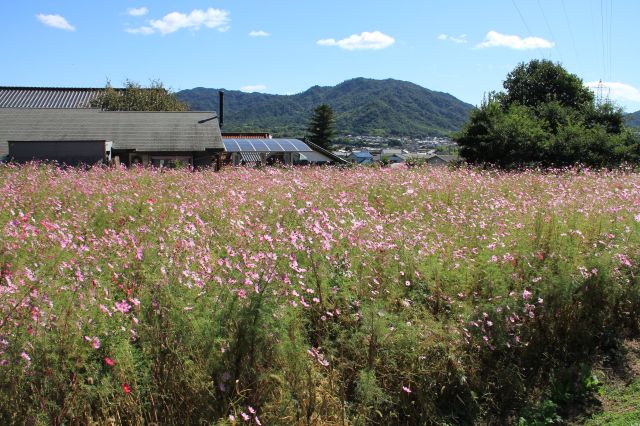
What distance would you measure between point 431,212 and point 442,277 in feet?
7.99

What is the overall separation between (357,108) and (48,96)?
120313mm

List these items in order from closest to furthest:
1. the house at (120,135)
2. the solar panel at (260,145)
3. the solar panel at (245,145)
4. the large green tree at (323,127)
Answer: the house at (120,135)
the solar panel at (260,145)
the solar panel at (245,145)
the large green tree at (323,127)

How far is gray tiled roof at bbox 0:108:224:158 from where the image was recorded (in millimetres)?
26078

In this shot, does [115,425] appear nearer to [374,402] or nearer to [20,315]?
[20,315]

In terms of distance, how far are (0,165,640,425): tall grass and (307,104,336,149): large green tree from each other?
215 ft

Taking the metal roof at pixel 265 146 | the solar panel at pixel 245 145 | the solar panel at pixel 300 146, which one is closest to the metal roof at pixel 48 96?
the solar panel at pixel 245 145

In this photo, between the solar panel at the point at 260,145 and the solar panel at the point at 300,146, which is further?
the solar panel at the point at 260,145

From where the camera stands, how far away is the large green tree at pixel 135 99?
4250 centimetres

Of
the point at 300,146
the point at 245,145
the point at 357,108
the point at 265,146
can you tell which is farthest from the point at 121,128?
the point at 357,108

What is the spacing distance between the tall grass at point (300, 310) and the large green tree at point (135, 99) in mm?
38100

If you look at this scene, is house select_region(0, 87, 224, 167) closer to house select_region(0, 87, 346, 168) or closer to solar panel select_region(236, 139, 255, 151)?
house select_region(0, 87, 346, 168)

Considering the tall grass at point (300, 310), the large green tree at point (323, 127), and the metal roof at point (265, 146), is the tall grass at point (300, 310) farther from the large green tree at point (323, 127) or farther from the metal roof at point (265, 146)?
the large green tree at point (323, 127)

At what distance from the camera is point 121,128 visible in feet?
90.3

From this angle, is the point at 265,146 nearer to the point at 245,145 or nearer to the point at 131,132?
the point at 245,145
